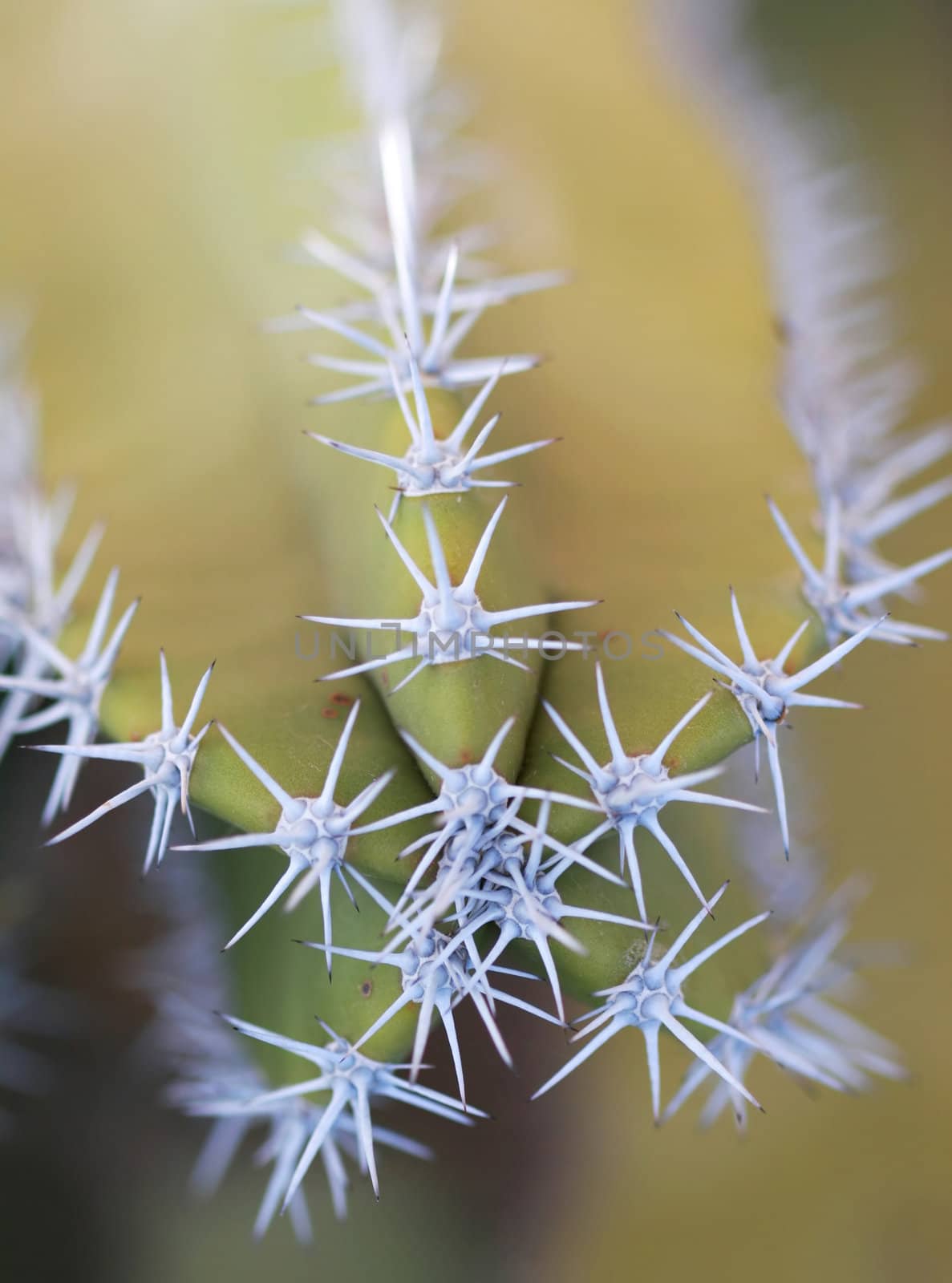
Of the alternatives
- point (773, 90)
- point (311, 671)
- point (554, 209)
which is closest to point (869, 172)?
point (773, 90)

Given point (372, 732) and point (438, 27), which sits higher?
point (438, 27)

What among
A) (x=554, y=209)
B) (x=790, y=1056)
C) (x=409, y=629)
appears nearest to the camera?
(x=409, y=629)

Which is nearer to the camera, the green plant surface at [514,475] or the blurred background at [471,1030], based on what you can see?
the green plant surface at [514,475]

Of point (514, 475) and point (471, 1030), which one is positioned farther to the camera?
point (471, 1030)

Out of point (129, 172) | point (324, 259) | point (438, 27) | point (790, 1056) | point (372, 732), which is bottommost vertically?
point (790, 1056)

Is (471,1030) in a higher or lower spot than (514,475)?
lower

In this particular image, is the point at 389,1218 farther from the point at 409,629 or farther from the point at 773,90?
the point at 773,90

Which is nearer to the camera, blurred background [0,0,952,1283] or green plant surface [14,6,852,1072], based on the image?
green plant surface [14,6,852,1072]

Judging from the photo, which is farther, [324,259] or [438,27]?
[438,27]
